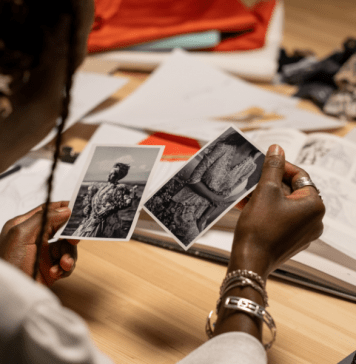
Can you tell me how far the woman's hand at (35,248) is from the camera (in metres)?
0.56

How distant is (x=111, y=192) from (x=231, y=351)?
0.31 m

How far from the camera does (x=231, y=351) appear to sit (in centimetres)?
38

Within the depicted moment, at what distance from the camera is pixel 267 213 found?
1.58ft

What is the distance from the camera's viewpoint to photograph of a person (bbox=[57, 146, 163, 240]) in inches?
22.8

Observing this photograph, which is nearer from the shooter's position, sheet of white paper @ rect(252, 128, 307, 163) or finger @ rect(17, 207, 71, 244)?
finger @ rect(17, 207, 71, 244)

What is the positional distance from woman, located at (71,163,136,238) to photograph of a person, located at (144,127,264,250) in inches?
1.6

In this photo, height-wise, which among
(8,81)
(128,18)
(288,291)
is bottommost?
(288,291)

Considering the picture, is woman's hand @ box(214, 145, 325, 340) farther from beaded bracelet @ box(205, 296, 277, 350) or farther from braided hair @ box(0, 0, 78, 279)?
braided hair @ box(0, 0, 78, 279)

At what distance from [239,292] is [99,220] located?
24 cm

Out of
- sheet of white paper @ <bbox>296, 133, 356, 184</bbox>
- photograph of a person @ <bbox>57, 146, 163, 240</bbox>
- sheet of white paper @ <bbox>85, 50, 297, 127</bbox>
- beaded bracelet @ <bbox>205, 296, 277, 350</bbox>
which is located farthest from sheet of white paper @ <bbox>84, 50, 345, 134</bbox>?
beaded bracelet @ <bbox>205, 296, 277, 350</bbox>

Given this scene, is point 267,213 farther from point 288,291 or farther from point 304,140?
point 304,140

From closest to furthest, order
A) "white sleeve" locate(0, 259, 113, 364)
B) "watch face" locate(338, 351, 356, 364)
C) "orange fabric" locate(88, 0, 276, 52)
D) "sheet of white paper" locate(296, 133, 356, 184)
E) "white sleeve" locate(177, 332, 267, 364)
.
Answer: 1. "white sleeve" locate(0, 259, 113, 364)
2. "white sleeve" locate(177, 332, 267, 364)
3. "watch face" locate(338, 351, 356, 364)
4. "sheet of white paper" locate(296, 133, 356, 184)
5. "orange fabric" locate(88, 0, 276, 52)

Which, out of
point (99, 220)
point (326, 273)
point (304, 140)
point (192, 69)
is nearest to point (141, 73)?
point (192, 69)

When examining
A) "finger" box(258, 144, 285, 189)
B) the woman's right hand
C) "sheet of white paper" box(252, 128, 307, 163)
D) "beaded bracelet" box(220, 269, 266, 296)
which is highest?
"finger" box(258, 144, 285, 189)
